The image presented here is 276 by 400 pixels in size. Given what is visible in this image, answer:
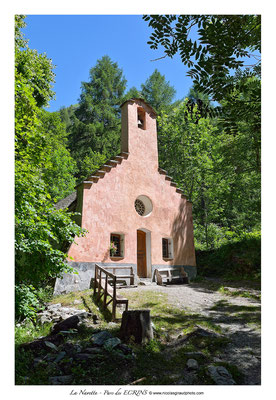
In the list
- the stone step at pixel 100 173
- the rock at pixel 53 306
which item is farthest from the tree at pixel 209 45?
the stone step at pixel 100 173

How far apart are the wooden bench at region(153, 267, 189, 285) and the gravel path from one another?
118 cm

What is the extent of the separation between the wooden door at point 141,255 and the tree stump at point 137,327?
26.0ft

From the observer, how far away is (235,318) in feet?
22.4

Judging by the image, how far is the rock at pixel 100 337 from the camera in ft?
15.7

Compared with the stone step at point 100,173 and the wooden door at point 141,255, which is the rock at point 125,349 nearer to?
the stone step at point 100,173

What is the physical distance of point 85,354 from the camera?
4.24m

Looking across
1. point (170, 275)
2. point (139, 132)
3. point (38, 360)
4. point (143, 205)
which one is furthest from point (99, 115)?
point (38, 360)

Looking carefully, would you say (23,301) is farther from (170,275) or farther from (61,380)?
(170,275)

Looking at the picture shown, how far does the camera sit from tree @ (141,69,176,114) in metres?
27.8

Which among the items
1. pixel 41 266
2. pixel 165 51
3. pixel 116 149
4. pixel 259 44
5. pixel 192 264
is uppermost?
pixel 116 149

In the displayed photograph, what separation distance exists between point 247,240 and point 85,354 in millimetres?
12742

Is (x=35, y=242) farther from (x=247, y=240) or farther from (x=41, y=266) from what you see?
(x=247, y=240)

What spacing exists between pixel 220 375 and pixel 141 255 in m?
9.93

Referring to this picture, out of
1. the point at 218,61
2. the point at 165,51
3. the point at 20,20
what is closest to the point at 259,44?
the point at 218,61
